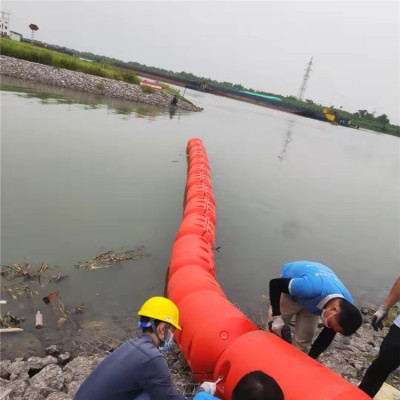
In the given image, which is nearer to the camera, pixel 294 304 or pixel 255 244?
pixel 294 304

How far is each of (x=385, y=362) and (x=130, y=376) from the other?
2.05m

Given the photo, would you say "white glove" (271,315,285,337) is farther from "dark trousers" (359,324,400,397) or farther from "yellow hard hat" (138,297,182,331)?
"yellow hard hat" (138,297,182,331)

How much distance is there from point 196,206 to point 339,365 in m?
3.09

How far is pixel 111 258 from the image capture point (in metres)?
4.82

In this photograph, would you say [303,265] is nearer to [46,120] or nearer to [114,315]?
[114,315]

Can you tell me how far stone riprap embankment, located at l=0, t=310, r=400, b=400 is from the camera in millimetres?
2684

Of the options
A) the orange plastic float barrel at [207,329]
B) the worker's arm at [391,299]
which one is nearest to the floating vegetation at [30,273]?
the orange plastic float barrel at [207,329]

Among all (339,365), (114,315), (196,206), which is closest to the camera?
(339,365)

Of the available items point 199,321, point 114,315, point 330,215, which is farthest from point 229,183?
point 199,321

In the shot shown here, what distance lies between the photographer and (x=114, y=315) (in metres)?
3.86

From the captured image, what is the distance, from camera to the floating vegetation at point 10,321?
11.1ft

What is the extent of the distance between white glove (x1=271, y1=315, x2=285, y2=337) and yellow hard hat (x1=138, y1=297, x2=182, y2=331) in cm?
105

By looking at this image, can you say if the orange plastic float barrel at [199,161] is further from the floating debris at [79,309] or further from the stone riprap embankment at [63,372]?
the stone riprap embankment at [63,372]

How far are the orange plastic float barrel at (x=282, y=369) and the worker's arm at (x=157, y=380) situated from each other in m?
0.64
